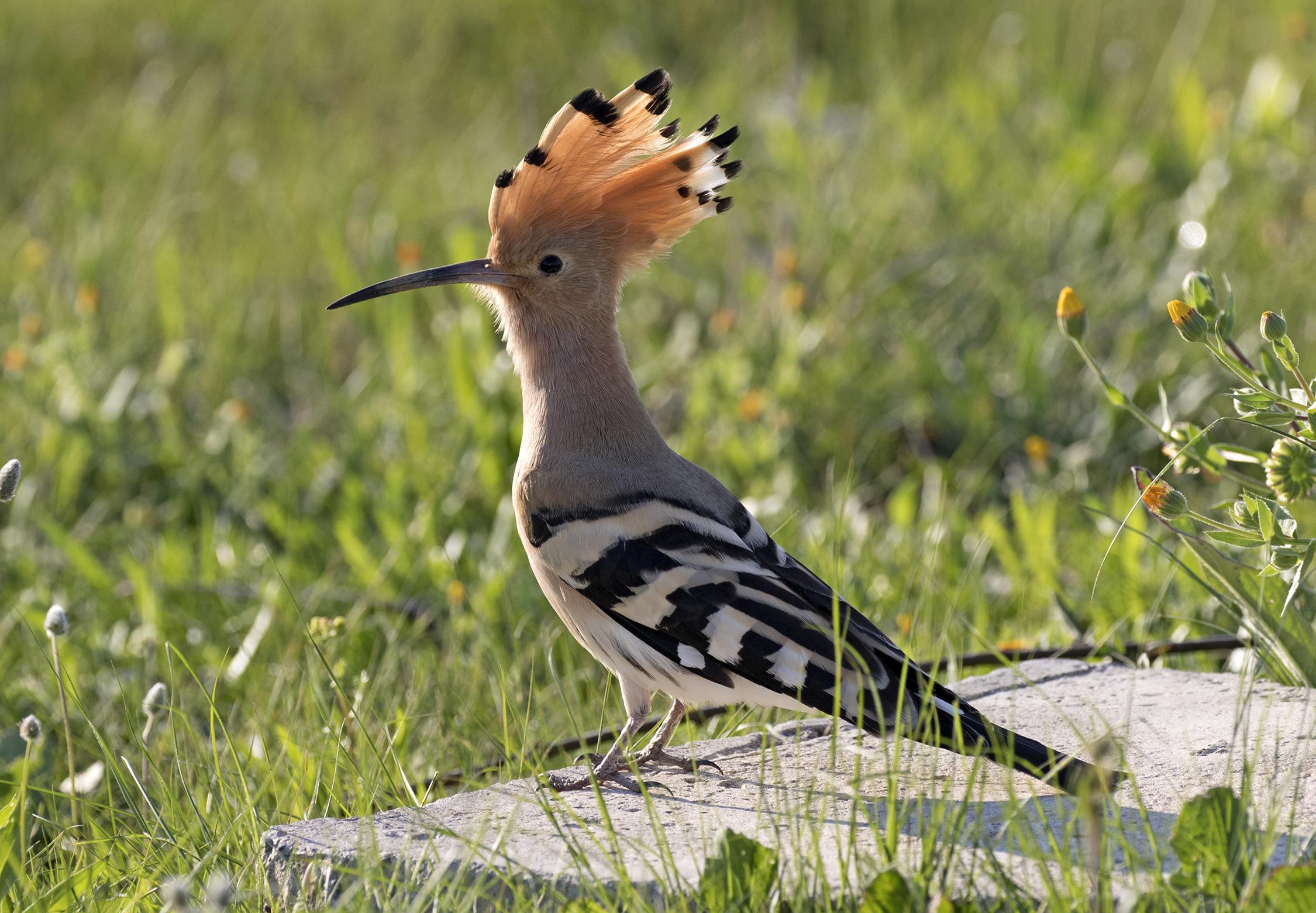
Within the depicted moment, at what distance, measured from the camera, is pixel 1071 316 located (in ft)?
6.72

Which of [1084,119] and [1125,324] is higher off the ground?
[1084,119]

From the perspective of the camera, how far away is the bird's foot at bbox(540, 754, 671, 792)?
2.03m

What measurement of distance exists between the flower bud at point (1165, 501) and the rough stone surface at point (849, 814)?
24 cm

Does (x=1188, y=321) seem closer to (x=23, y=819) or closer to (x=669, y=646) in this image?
(x=669, y=646)

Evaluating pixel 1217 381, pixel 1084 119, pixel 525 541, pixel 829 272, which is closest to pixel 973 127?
pixel 1084 119

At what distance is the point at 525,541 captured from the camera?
227 cm

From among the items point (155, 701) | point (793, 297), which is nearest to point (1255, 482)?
point (155, 701)

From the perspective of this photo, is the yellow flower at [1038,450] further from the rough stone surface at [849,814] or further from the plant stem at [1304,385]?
the plant stem at [1304,385]

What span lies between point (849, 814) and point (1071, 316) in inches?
30.8

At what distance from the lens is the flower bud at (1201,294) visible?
6.02ft

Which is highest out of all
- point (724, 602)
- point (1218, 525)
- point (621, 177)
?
point (621, 177)

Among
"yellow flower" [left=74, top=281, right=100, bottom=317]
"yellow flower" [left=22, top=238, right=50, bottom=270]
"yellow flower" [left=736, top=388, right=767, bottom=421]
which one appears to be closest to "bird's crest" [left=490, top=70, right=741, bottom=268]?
"yellow flower" [left=736, top=388, right=767, bottom=421]

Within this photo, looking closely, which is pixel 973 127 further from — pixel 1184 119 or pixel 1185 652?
pixel 1185 652

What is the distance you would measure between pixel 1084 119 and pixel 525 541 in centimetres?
366
